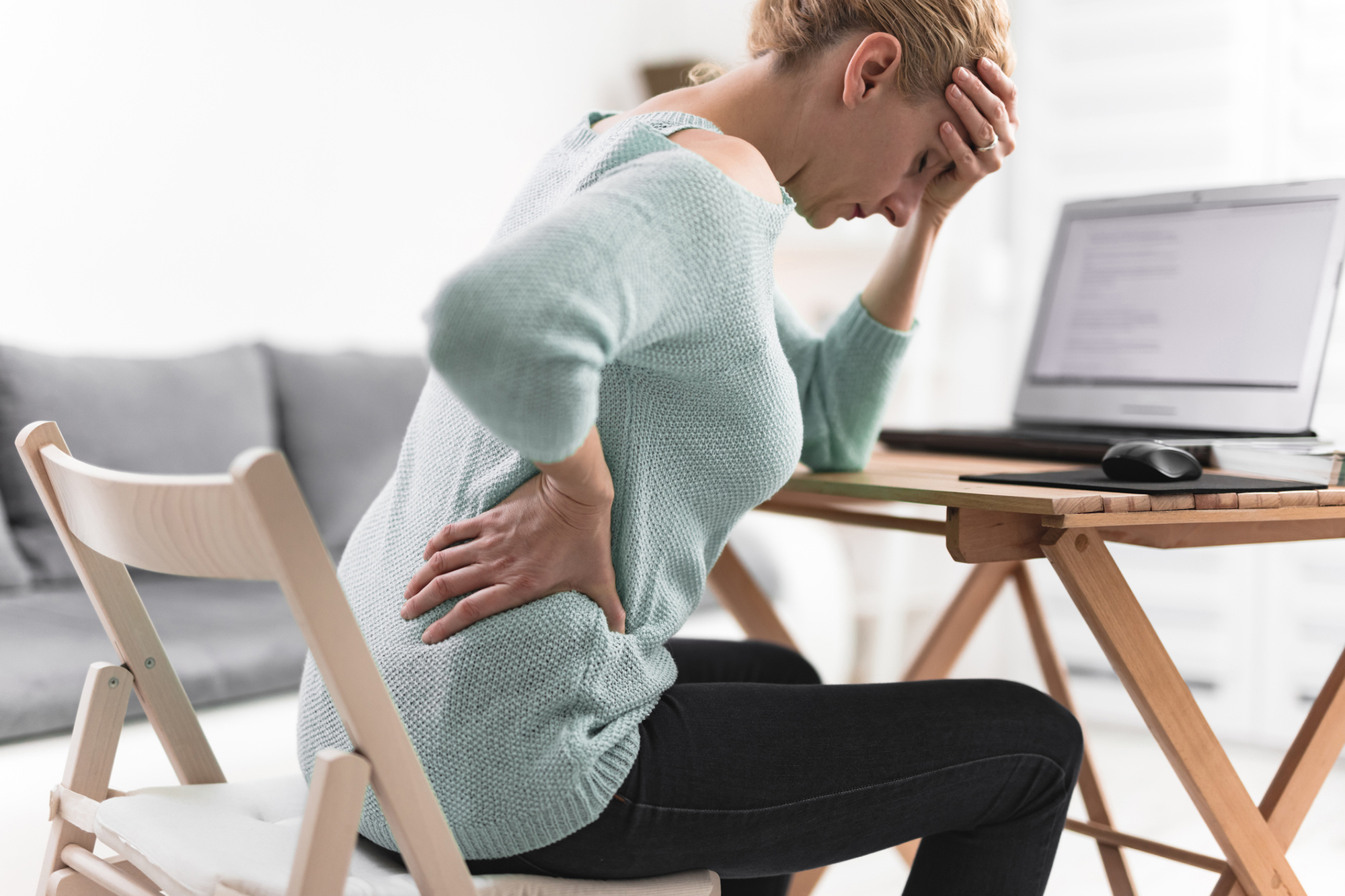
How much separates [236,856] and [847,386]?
28.4 inches

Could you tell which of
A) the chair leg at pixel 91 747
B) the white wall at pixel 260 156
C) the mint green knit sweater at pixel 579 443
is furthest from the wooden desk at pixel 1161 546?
the white wall at pixel 260 156

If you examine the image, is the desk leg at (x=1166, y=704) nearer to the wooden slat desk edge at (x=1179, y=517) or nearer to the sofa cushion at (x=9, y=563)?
the wooden slat desk edge at (x=1179, y=517)

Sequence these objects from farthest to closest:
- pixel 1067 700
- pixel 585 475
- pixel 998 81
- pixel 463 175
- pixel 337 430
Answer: pixel 463 175 < pixel 337 430 < pixel 1067 700 < pixel 998 81 < pixel 585 475

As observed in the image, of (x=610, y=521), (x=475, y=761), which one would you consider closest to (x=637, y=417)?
(x=610, y=521)

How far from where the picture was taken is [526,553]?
72 centimetres

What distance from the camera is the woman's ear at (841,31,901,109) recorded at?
0.81m

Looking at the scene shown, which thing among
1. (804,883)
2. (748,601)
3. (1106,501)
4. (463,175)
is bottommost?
(804,883)

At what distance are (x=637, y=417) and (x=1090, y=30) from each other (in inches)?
91.1

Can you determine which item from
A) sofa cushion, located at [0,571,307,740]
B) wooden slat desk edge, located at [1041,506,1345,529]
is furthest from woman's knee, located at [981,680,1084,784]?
sofa cushion, located at [0,571,307,740]

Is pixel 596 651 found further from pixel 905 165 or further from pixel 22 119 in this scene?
pixel 22 119

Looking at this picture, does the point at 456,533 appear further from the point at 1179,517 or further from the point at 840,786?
the point at 1179,517

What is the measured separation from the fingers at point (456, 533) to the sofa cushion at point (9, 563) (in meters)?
1.35

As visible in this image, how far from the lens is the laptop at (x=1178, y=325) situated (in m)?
1.24

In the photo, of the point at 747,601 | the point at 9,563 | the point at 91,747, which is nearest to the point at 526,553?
the point at 91,747
